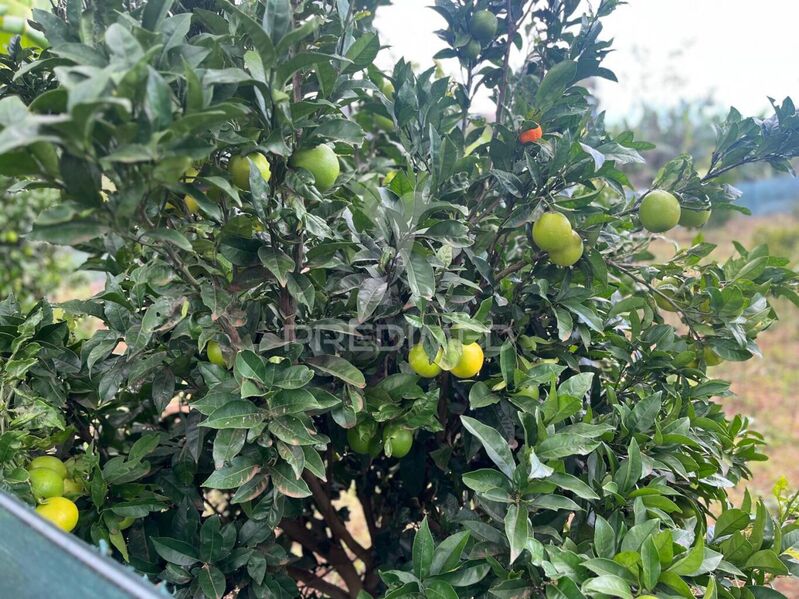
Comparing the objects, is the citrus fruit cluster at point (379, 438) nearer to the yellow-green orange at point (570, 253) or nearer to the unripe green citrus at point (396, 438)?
the unripe green citrus at point (396, 438)

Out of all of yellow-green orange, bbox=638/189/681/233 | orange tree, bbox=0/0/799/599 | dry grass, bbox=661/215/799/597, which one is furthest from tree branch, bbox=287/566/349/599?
dry grass, bbox=661/215/799/597

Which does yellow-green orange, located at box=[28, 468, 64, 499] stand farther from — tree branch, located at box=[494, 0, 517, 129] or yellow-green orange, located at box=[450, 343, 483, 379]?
tree branch, located at box=[494, 0, 517, 129]

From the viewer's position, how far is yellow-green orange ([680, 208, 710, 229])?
1110mm

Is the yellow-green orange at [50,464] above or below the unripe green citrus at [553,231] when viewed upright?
below

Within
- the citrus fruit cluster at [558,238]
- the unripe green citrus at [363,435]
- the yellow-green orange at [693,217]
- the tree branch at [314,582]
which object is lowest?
the tree branch at [314,582]

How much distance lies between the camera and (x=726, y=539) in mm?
911

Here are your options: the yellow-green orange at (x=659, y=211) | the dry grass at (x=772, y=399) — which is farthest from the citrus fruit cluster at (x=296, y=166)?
the dry grass at (x=772, y=399)

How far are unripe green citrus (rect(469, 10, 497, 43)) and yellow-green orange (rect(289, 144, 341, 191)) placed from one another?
427mm

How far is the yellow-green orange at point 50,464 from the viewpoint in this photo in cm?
90

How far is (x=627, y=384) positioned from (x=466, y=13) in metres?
0.68

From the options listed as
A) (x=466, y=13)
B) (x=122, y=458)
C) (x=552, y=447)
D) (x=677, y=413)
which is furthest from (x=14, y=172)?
Result: (x=677, y=413)

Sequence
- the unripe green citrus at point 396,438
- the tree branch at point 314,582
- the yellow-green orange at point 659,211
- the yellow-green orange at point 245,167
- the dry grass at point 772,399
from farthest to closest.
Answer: the dry grass at point 772,399 < the tree branch at point 314,582 < the yellow-green orange at point 659,211 < the unripe green citrus at point 396,438 < the yellow-green orange at point 245,167

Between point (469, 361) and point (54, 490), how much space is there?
583 millimetres

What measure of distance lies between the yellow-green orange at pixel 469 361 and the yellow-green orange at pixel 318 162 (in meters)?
0.30
